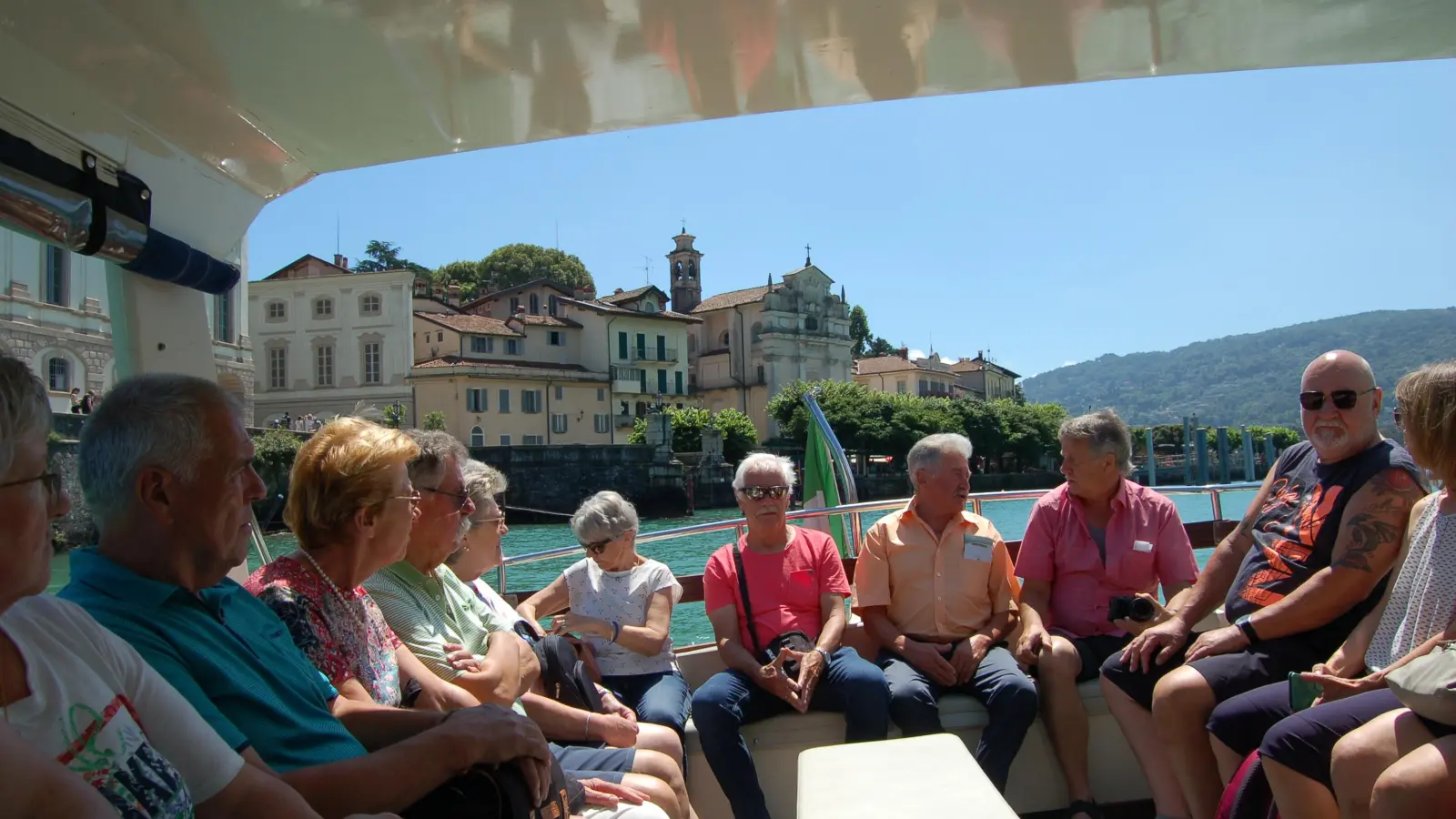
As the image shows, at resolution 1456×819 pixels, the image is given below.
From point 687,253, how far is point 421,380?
25612 mm

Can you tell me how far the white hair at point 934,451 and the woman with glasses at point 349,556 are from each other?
1867 millimetres

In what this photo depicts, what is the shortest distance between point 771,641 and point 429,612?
1223 mm

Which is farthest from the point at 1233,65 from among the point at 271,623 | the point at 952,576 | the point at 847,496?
the point at 847,496

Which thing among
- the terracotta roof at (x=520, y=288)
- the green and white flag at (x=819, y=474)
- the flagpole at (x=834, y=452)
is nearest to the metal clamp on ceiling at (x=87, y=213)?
the green and white flag at (x=819, y=474)

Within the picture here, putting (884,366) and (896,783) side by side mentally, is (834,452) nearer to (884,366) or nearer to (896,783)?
(896,783)

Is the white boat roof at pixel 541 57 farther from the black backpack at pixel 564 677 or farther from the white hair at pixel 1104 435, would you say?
the black backpack at pixel 564 677

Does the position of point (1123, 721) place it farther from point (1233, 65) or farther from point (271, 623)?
point (271, 623)

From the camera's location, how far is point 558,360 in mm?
50312

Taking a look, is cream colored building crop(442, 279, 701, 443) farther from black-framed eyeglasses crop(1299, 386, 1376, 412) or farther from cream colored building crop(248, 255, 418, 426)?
black-framed eyeglasses crop(1299, 386, 1376, 412)

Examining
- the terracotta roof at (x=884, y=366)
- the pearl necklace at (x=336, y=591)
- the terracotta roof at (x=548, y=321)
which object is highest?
the terracotta roof at (x=548, y=321)

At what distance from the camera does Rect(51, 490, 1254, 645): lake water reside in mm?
12656

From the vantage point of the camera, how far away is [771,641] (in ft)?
11.0

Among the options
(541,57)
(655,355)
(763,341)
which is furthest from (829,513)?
(763,341)

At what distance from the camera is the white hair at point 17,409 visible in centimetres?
122
